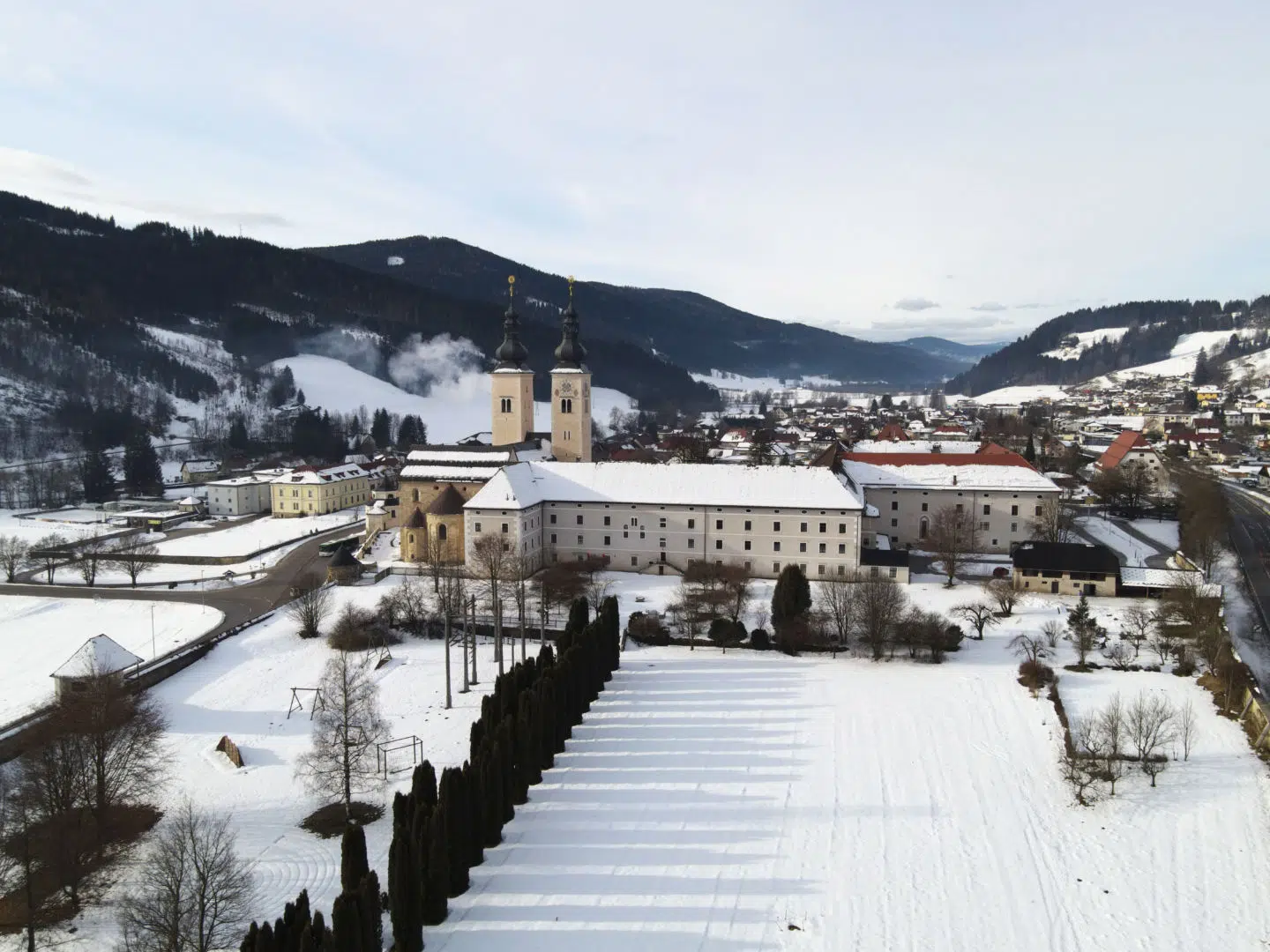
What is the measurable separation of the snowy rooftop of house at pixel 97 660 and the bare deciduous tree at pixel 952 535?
37290 millimetres

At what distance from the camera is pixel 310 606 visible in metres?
36.7

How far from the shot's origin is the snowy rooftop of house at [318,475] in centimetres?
7106

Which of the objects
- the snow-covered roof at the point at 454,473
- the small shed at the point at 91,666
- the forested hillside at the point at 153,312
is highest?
the forested hillside at the point at 153,312

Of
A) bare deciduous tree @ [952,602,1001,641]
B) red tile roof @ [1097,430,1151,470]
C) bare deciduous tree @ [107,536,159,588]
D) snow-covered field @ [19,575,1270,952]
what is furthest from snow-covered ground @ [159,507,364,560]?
red tile roof @ [1097,430,1151,470]

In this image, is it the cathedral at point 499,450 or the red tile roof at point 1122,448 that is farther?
the red tile roof at point 1122,448

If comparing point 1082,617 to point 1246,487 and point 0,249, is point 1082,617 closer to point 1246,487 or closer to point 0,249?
point 1246,487

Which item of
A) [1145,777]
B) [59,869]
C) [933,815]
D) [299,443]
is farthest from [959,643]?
[299,443]

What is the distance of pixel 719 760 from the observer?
80.0 feet

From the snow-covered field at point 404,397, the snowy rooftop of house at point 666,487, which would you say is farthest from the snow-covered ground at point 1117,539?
the snow-covered field at point 404,397

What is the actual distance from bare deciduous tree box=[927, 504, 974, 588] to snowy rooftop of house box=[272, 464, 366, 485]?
162 feet

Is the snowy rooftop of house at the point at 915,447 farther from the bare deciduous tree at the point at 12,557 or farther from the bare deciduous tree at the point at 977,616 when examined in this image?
the bare deciduous tree at the point at 12,557

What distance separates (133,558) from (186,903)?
3770cm

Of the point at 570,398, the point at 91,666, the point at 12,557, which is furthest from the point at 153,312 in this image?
the point at 91,666

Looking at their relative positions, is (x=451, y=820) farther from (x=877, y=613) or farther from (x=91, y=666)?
(x=877, y=613)
